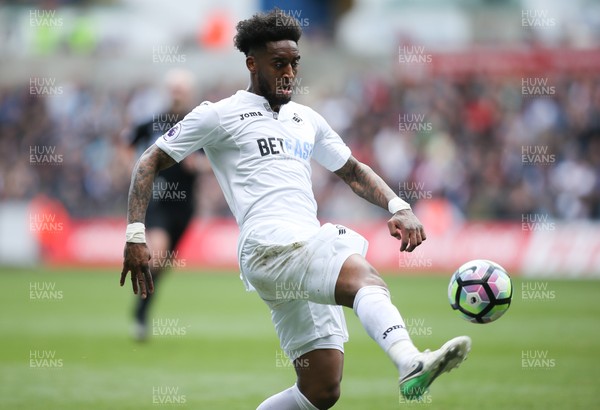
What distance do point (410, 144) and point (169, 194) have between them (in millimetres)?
12406

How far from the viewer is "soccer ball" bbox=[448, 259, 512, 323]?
20.0 feet

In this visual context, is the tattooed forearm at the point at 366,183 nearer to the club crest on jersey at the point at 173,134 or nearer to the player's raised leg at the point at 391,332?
the player's raised leg at the point at 391,332

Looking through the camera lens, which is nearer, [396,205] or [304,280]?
[304,280]

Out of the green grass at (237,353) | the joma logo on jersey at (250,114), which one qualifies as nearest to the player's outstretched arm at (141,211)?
the joma logo on jersey at (250,114)

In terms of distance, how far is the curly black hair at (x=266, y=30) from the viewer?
19.6 feet

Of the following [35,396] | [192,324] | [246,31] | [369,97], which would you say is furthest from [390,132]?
[246,31]

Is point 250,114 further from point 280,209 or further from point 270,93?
point 280,209

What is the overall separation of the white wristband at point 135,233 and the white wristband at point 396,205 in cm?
145

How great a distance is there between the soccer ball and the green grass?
2.16 metres

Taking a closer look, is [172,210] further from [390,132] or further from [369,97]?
[369,97]

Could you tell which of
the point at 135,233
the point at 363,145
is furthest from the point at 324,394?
the point at 363,145

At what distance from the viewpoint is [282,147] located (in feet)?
19.7

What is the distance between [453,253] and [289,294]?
1624 centimetres

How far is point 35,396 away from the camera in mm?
8750
